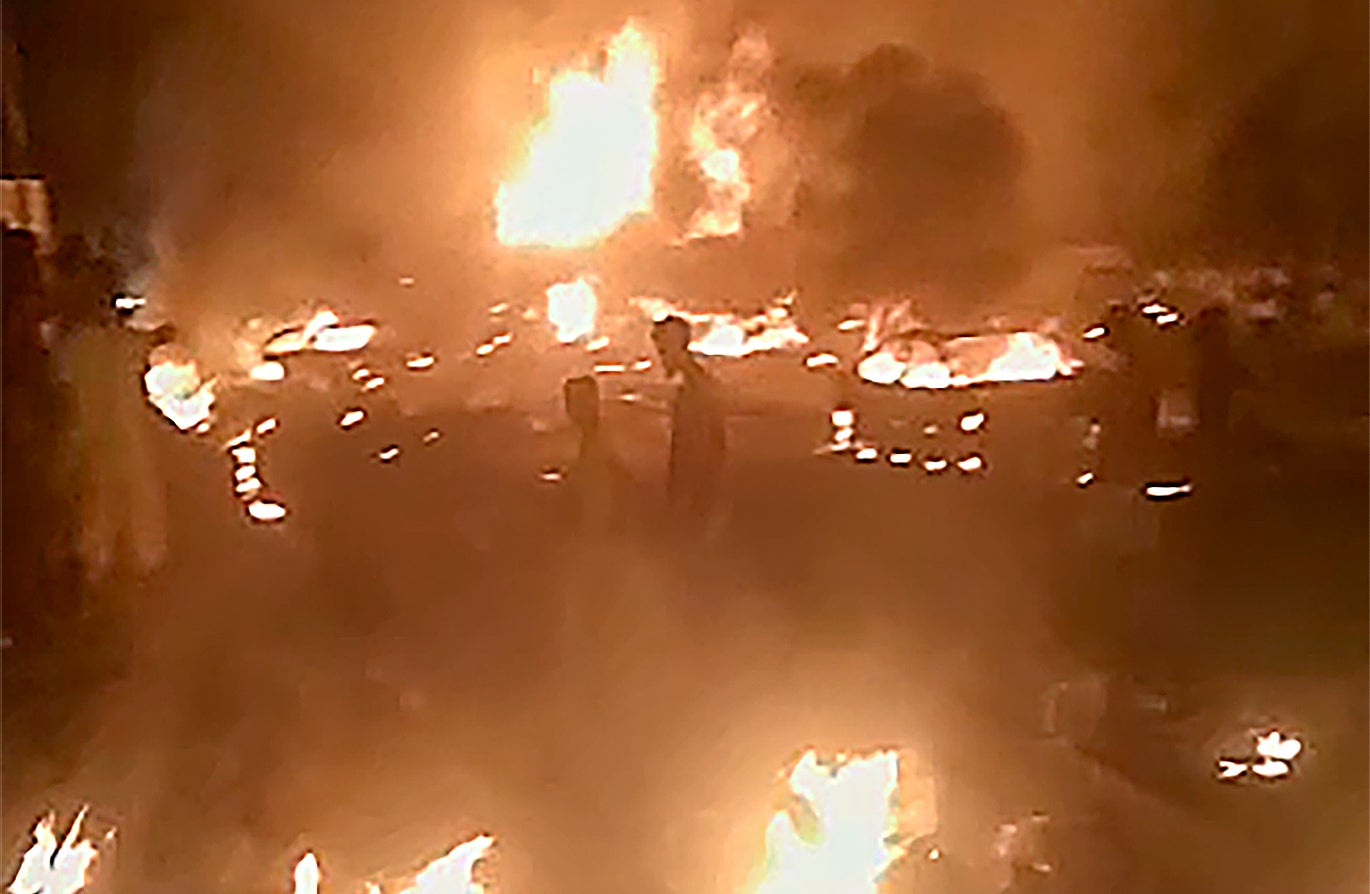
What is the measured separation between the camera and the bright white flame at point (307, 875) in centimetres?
92

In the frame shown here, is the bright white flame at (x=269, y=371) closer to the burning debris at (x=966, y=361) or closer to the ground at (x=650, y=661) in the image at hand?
the ground at (x=650, y=661)

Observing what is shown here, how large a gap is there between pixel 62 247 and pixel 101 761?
262 mm

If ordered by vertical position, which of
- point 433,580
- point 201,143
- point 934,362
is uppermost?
point 201,143

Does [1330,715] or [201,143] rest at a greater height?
[201,143]

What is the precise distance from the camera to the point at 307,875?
3.03ft

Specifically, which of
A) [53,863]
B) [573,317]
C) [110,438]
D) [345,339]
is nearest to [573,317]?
[573,317]

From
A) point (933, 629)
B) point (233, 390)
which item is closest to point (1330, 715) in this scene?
point (933, 629)

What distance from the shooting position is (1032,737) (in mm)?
908

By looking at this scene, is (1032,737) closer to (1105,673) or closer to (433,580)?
(1105,673)

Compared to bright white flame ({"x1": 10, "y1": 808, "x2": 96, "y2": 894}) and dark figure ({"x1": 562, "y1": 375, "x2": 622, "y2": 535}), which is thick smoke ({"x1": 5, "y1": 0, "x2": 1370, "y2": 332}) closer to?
dark figure ({"x1": 562, "y1": 375, "x2": 622, "y2": 535})

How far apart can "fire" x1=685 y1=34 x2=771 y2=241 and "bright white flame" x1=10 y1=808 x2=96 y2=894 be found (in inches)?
17.5

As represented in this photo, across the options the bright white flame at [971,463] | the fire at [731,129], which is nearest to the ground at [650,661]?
the bright white flame at [971,463]

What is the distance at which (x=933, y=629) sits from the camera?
3.01 ft

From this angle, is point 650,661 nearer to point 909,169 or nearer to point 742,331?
point 742,331
